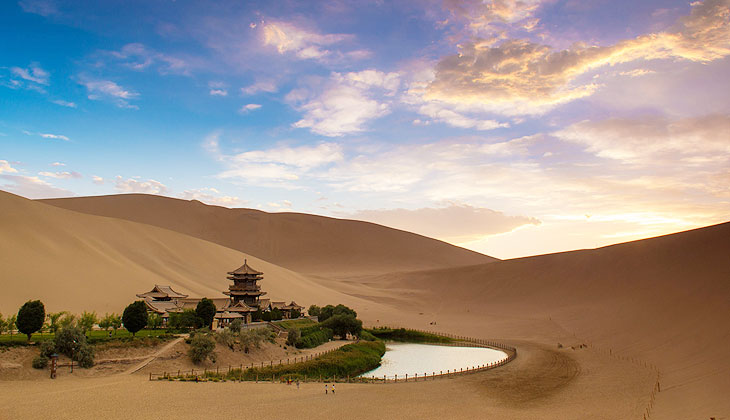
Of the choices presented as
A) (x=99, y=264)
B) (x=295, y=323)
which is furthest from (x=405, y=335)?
(x=99, y=264)

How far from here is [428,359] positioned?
41.4 meters

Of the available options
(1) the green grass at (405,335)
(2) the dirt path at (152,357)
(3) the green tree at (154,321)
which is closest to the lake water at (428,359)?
(1) the green grass at (405,335)


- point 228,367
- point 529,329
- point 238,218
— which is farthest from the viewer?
point 238,218

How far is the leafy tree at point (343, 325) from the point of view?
4844 cm

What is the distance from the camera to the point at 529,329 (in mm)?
54531

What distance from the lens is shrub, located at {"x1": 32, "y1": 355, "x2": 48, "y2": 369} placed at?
2622 cm

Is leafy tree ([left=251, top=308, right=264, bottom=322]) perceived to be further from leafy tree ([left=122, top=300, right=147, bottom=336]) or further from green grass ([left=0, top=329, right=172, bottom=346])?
leafy tree ([left=122, top=300, right=147, bottom=336])

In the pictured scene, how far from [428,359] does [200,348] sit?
18.3 m

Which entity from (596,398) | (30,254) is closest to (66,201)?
(30,254)

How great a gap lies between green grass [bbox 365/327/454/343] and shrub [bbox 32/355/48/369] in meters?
33.0

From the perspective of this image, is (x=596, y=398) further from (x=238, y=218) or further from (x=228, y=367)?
(x=238, y=218)

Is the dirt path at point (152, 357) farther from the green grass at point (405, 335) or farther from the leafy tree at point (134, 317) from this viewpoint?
the green grass at point (405, 335)

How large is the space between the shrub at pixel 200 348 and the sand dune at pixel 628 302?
23.7 meters

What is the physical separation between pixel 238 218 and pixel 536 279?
105562 mm
